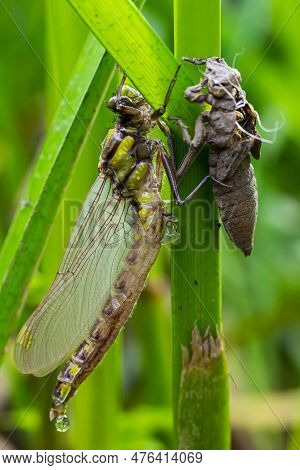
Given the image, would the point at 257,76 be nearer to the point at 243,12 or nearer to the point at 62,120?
the point at 243,12

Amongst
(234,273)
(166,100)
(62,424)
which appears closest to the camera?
(166,100)

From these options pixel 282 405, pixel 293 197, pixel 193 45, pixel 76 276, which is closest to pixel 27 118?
pixel 293 197

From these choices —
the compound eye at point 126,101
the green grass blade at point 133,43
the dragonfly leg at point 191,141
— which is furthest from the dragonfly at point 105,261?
the green grass blade at point 133,43

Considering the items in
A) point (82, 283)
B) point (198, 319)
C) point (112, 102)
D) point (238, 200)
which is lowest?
point (198, 319)

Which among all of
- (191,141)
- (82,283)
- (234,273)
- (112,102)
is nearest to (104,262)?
(82,283)

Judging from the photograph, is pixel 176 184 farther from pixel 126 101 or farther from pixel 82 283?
pixel 82 283

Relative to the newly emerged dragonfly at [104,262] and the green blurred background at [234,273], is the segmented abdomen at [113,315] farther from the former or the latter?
the green blurred background at [234,273]
